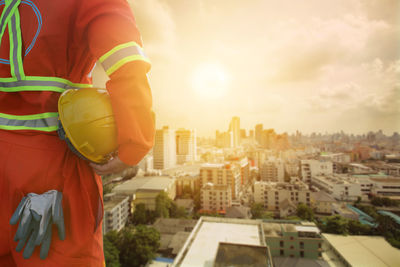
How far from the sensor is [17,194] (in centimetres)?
30

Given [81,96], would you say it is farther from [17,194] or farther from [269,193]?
[269,193]

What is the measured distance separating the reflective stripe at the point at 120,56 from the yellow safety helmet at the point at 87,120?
52mm

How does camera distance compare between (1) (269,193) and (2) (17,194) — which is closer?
(2) (17,194)

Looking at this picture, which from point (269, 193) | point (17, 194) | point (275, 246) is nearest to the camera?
point (17, 194)

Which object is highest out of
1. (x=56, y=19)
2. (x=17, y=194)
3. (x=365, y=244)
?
(x=56, y=19)

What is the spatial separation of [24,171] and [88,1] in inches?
10.4

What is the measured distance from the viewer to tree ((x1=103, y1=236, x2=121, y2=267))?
14.1ft

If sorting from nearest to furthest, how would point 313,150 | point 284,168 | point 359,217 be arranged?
point 359,217, point 284,168, point 313,150

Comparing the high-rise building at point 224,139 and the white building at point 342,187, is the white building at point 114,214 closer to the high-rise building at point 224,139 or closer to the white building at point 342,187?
the white building at point 342,187

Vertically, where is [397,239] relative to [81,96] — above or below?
below

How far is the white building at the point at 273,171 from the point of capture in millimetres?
11477

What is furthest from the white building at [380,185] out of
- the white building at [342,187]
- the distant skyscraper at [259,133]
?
the distant skyscraper at [259,133]

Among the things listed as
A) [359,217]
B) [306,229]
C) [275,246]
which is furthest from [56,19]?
[359,217]

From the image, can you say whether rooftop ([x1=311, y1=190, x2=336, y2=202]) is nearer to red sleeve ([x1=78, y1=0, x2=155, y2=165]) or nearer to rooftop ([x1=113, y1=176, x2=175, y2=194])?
rooftop ([x1=113, y1=176, x2=175, y2=194])
